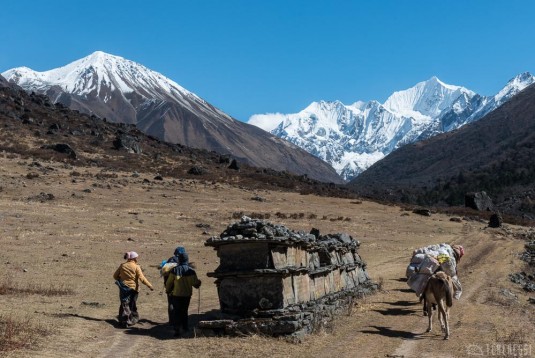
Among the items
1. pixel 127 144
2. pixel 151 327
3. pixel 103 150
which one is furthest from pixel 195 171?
pixel 151 327

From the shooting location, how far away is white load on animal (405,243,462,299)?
17.9 metres

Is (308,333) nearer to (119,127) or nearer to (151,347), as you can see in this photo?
(151,347)

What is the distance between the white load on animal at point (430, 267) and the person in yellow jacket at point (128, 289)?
7.53m

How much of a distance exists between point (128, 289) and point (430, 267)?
8155 mm

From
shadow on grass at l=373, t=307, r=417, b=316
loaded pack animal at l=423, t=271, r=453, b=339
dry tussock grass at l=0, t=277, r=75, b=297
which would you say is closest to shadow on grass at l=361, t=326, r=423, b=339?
loaded pack animal at l=423, t=271, r=453, b=339

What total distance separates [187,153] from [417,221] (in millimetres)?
44271

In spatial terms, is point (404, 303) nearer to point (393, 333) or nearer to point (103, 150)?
point (393, 333)

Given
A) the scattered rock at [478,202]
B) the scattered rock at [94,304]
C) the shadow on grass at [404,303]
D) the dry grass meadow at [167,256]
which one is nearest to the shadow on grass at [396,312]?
the dry grass meadow at [167,256]

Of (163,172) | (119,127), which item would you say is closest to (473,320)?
(163,172)

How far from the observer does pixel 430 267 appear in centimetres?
1791

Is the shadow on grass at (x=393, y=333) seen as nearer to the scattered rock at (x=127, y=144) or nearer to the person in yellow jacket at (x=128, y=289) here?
the person in yellow jacket at (x=128, y=289)

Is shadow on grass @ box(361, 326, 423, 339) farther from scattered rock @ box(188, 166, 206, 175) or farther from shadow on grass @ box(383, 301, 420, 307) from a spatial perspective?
scattered rock @ box(188, 166, 206, 175)

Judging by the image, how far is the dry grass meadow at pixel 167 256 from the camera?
1364 cm

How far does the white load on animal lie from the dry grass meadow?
0.90m
